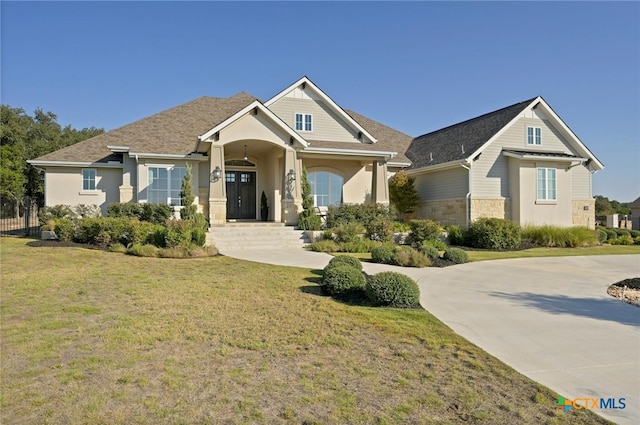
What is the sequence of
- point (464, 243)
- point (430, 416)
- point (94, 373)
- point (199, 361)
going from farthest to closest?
point (464, 243) → point (199, 361) → point (94, 373) → point (430, 416)

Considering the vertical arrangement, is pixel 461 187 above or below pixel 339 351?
above

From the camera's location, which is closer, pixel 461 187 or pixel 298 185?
pixel 298 185

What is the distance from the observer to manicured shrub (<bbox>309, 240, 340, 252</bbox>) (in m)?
15.2

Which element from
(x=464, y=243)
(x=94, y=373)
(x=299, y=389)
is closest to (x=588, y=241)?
(x=464, y=243)

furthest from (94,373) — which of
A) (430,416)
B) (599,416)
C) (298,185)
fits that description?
(298,185)

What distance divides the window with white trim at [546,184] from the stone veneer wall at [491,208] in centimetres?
178

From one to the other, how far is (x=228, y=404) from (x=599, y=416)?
3.30m

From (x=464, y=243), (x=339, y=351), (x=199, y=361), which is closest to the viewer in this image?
(x=199, y=361)

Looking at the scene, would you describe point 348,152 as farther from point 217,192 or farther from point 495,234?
point 495,234

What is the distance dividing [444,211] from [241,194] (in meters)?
11.3

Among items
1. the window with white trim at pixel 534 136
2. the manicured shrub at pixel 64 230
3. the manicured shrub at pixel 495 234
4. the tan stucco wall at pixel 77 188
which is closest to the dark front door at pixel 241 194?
the tan stucco wall at pixel 77 188

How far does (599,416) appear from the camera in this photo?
3566mm

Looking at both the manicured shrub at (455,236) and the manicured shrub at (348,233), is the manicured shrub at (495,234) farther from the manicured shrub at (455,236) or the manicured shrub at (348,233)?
the manicured shrub at (348,233)

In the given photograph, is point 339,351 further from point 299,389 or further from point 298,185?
point 298,185
